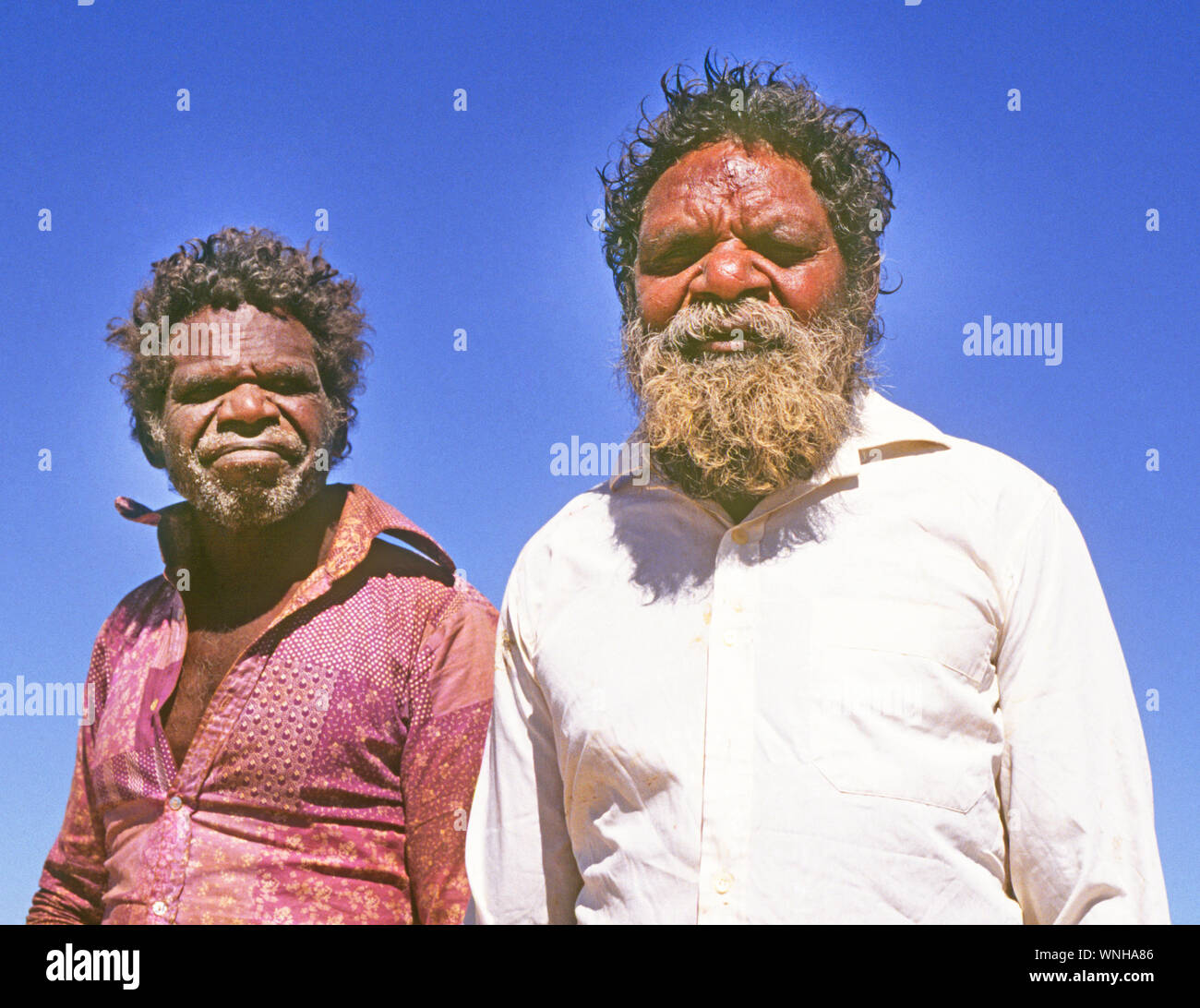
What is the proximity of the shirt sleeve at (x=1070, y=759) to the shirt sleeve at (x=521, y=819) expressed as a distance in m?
1.04

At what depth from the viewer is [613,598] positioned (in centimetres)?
307

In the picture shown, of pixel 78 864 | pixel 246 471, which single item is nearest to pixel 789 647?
pixel 246 471

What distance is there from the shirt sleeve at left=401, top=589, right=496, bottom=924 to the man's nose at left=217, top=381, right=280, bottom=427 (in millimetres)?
960

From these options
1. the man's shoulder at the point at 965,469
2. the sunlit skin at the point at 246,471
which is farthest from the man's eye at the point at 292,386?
the man's shoulder at the point at 965,469

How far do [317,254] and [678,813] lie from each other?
3228 mm

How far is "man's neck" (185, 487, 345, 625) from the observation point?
14.8ft

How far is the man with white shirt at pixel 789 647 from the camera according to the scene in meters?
2.64

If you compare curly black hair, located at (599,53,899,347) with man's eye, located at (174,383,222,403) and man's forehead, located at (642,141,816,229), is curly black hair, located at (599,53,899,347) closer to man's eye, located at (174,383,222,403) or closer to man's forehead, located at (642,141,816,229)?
man's forehead, located at (642,141,816,229)

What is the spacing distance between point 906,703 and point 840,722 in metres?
0.14

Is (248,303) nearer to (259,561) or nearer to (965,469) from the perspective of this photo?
(259,561)

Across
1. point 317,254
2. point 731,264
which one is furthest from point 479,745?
point 317,254

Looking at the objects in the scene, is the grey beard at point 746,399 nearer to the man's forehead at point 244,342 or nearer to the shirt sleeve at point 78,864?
the man's forehead at point 244,342

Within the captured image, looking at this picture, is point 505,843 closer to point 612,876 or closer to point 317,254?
point 612,876

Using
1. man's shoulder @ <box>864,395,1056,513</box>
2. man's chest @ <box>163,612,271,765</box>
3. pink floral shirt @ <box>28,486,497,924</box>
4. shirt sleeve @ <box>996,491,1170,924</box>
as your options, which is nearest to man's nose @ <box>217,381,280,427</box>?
pink floral shirt @ <box>28,486,497,924</box>
